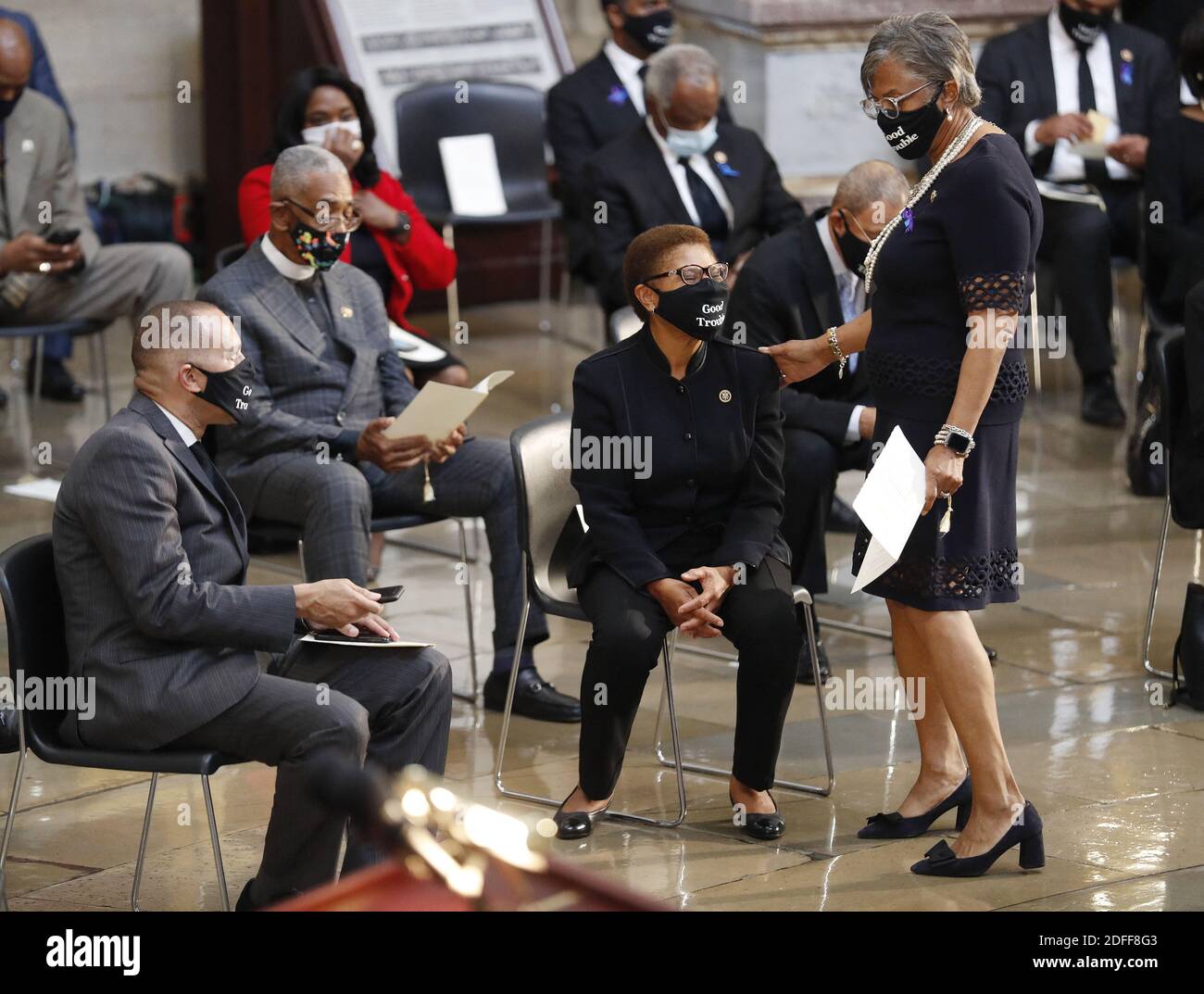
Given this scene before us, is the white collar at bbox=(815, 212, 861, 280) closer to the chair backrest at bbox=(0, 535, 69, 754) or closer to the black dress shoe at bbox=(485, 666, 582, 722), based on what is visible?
the black dress shoe at bbox=(485, 666, 582, 722)

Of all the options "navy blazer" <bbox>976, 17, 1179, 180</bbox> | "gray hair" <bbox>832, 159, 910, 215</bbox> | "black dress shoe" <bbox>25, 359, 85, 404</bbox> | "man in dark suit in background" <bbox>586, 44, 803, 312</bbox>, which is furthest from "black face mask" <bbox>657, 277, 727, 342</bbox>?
"black dress shoe" <bbox>25, 359, 85, 404</bbox>

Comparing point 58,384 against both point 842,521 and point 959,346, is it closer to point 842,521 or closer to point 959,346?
point 842,521

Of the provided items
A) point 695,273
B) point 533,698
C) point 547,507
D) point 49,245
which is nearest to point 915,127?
point 695,273

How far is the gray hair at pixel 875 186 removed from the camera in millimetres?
4820

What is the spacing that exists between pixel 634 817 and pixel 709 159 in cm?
309

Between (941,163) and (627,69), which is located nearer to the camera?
(941,163)

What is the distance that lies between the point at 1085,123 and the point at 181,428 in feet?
16.3

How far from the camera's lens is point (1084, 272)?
7.36 m

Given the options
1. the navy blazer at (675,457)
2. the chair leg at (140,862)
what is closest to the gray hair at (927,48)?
the navy blazer at (675,457)

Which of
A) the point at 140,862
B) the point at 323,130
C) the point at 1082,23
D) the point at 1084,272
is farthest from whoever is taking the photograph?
the point at 1082,23

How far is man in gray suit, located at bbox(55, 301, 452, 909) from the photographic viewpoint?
3.35m

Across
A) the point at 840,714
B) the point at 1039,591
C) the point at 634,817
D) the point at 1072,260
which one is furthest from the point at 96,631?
the point at 1072,260
